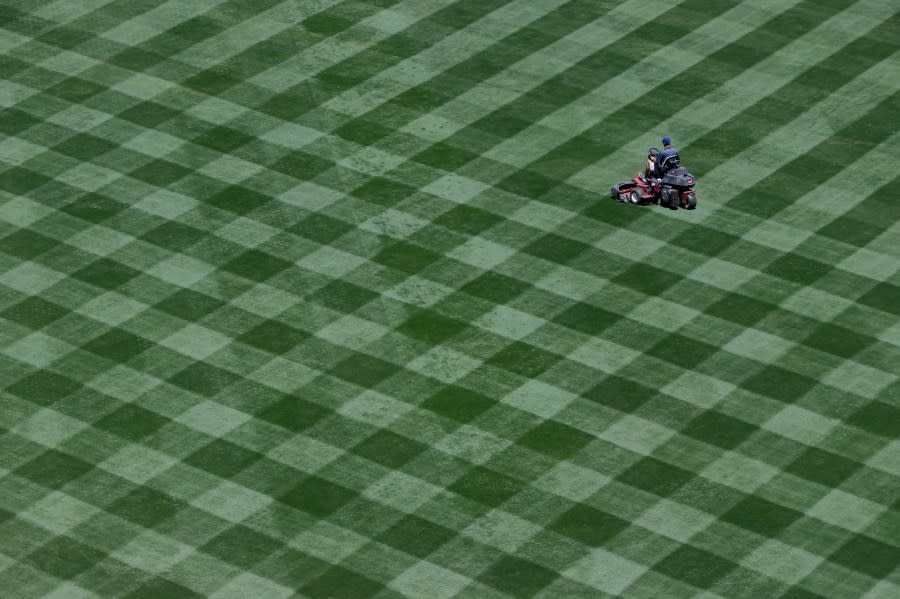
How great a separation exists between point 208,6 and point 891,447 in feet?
99.3

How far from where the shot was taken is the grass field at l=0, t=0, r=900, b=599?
42.4 m

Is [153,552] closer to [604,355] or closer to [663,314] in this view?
[604,355]

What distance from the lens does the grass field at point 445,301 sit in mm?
42438

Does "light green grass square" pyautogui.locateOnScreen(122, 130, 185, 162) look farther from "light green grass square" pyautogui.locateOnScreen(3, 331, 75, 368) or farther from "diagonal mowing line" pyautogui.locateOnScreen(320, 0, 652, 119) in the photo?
"light green grass square" pyautogui.locateOnScreen(3, 331, 75, 368)

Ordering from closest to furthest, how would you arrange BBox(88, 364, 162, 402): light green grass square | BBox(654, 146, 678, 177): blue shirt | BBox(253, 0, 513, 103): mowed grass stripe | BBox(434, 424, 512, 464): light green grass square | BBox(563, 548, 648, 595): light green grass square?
BBox(563, 548, 648, 595): light green grass square → BBox(434, 424, 512, 464): light green grass square → BBox(88, 364, 162, 402): light green grass square → BBox(654, 146, 678, 177): blue shirt → BBox(253, 0, 513, 103): mowed grass stripe

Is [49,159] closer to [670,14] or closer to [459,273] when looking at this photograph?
[459,273]

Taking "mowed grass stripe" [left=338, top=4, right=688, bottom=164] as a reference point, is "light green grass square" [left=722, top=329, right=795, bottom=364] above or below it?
below

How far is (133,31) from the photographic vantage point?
62594 millimetres

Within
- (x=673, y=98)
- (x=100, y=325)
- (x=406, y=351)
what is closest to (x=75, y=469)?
(x=100, y=325)

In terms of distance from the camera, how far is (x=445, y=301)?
4984 cm

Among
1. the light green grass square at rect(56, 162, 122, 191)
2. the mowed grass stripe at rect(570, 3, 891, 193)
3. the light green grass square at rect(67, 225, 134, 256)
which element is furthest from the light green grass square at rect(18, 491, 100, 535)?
the mowed grass stripe at rect(570, 3, 891, 193)

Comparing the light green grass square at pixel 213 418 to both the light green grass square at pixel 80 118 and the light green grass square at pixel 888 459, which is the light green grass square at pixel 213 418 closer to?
the light green grass square at pixel 80 118

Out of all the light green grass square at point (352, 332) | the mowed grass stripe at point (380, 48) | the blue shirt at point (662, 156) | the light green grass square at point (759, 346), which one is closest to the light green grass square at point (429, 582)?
the light green grass square at point (352, 332)

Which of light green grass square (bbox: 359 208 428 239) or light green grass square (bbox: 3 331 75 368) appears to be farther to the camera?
light green grass square (bbox: 359 208 428 239)
